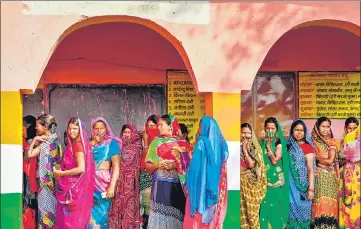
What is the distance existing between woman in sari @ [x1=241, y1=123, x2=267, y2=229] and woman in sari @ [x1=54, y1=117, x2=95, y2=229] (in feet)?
5.35

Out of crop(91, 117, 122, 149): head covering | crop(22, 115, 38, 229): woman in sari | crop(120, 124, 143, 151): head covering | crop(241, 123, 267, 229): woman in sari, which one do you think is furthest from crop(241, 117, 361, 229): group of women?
crop(22, 115, 38, 229): woman in sari

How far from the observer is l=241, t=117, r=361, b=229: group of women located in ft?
30.0

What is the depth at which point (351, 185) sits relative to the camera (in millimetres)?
9430

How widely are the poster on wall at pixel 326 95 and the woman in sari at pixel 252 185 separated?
143cm

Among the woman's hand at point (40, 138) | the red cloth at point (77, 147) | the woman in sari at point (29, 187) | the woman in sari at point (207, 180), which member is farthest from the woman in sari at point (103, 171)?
the woman in sari at point (207, 180)

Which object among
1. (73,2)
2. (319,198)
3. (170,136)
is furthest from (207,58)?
(319,198)

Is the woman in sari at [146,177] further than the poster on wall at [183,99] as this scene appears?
No

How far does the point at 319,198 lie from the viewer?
9.41 m

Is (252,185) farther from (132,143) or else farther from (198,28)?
(198,28)

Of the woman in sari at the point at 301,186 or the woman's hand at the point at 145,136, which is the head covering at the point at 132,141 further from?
the woman in sari at the point at 301,186

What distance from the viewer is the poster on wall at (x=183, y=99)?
33.0 feet

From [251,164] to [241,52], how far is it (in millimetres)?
1260

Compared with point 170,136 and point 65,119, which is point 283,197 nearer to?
point 170,136

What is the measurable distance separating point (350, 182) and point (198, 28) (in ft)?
8.28
